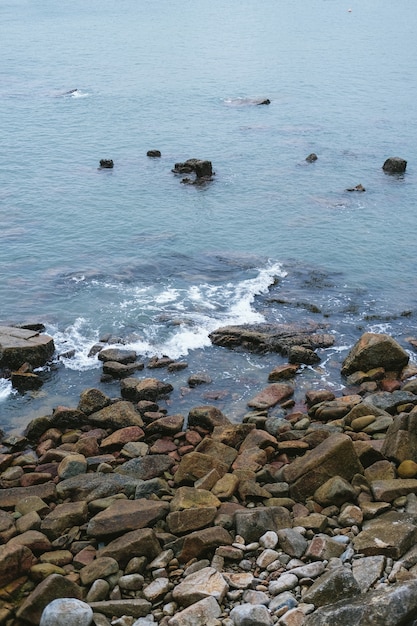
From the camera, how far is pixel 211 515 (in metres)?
13.7

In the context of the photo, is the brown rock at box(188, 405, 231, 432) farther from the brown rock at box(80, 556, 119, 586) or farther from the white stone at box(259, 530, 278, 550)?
the brown rock at box(80, 556, 119, 586)

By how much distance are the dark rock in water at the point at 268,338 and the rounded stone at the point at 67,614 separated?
46.7 ft

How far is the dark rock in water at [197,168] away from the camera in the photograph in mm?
43031

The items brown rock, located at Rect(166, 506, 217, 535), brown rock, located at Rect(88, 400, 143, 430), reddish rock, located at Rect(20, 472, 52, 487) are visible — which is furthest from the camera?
brown rock, located at Rect(88, 400, 143, 430)

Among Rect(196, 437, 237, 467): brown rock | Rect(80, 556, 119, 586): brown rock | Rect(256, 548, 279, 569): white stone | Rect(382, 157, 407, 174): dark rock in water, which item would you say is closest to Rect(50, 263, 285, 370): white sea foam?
Rect(196, 437, 237, 467): brown rock

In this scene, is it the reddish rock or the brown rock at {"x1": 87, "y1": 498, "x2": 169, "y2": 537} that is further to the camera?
the reddish rock

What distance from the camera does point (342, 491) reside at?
14.0 metres

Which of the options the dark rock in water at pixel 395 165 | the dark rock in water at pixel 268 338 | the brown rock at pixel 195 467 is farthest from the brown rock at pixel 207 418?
the dark rock in water at pixel 395 165

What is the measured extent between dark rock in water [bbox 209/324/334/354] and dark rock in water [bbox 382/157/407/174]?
873 inches

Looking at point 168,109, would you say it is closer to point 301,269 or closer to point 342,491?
point 301,269

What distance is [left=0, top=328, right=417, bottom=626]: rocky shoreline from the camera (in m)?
11.1

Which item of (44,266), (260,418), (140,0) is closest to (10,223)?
(44,266)

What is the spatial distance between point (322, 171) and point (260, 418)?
1107 inches

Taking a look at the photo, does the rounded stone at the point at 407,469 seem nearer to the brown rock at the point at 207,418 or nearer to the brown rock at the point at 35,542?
the brown rock at the point at 207,418
